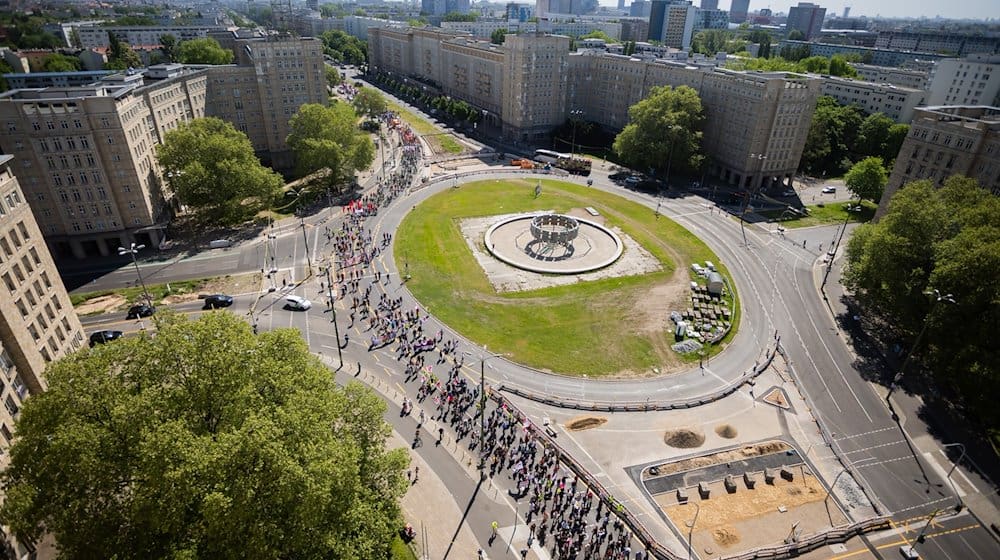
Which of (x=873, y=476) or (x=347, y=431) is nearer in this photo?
(x=347, y=431)

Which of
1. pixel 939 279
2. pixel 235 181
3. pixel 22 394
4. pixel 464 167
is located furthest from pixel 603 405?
pixel 464 167

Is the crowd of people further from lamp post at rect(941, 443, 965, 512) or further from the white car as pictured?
lamp post at rect(941, 443, 965, 512)

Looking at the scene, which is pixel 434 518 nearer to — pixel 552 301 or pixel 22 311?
pixel 552 301

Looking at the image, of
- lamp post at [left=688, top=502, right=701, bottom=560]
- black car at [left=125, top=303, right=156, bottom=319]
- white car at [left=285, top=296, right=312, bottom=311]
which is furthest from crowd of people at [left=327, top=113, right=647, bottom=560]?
black car at [left=125, top=303, right=156, bottom=319]

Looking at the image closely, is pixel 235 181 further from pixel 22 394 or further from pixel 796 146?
pixel 796 146

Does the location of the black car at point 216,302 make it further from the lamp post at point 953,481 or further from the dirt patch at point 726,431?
the lamp post at point 953,481
